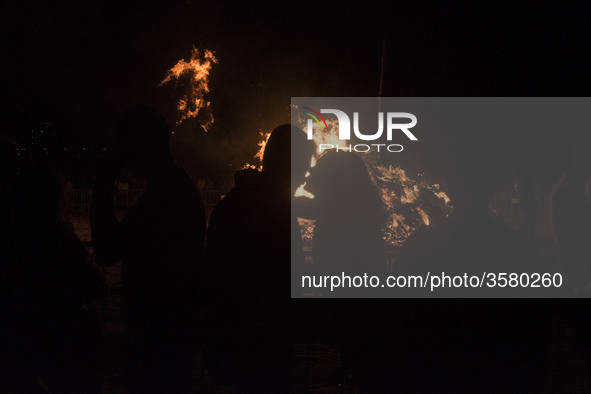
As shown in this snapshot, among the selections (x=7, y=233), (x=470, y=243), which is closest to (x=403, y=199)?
(x=470, y=243)

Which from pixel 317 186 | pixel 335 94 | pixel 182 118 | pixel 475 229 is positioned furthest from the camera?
pixel 182 118

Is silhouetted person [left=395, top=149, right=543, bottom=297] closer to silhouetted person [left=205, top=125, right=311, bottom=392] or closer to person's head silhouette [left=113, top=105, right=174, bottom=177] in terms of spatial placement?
silhouetted person [left=205, top=125, right=311, bottom=392]

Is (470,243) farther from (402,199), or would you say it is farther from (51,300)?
(402,199)

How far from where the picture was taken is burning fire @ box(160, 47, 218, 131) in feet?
39.5

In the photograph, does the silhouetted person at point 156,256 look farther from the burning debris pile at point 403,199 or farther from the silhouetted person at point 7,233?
the burning debris pile at point 403,199

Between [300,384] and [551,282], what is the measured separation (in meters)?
2.73

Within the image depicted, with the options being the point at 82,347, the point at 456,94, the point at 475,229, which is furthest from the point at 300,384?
the point at 456,94

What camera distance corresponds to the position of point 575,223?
462cm

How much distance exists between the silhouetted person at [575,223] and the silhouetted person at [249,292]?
11.2 feet

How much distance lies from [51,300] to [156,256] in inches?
27.4

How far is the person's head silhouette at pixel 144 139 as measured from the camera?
2225 mm

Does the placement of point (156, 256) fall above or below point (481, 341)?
above

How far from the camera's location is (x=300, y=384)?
5.15 metres

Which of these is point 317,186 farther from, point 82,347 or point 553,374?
point 553,374
